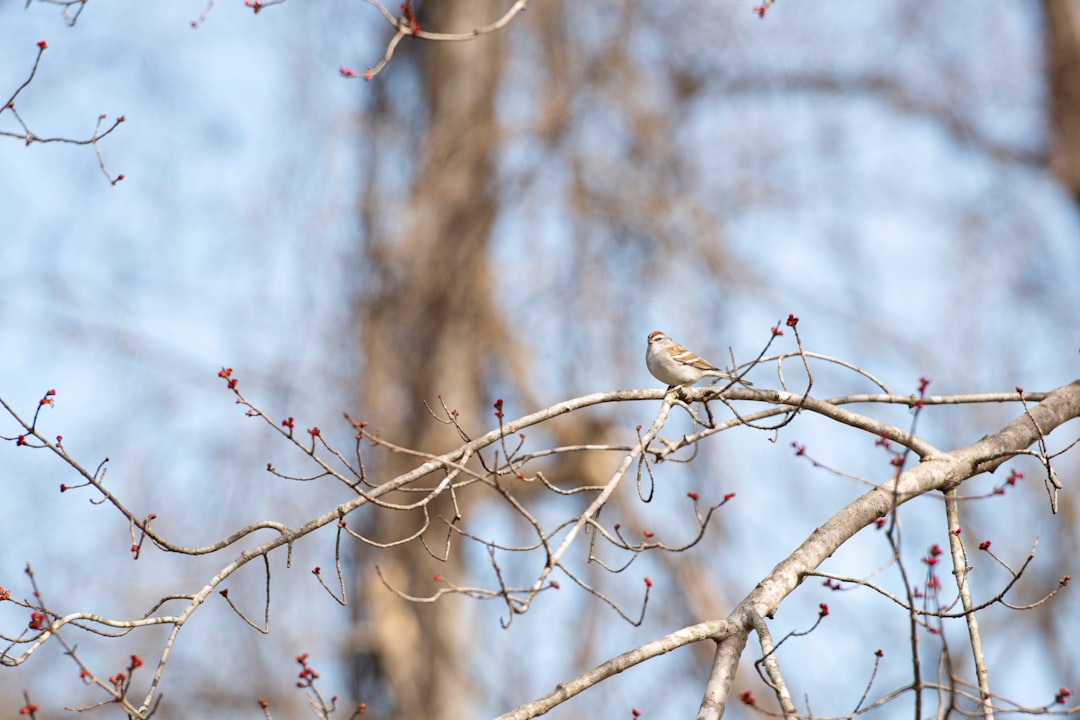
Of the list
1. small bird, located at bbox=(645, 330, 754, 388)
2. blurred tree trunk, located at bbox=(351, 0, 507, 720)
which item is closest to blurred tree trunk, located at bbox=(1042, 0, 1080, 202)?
blurred tree trunk, located at bbox=(351, 0, 507, 720)

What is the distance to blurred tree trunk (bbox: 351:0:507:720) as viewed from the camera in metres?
8.48

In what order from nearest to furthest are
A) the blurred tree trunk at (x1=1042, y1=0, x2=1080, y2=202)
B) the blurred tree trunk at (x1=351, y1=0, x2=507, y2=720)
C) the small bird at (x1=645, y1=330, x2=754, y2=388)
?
the small bird at (x1=645, y1=330, x2=754, y2=388) < the blurred tree trunk at (x1=351, y1=0, x2=507, y2=720) < the blurred tree trunk at (x1=1042, y1=0, x2=1080, y2=202)

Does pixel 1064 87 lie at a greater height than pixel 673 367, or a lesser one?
greater

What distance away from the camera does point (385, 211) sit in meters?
8.66

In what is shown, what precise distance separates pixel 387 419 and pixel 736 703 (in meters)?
3.22

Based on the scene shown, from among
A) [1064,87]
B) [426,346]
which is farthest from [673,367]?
[1064,87]

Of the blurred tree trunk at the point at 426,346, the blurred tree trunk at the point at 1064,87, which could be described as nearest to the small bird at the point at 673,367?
the blurred tree trunk at the point at 426,346

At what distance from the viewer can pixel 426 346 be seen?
8.61 meters

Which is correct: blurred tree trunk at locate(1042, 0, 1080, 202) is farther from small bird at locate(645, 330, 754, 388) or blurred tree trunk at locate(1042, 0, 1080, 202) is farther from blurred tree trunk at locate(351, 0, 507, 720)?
small bird at locate(645, 330, 754, 388)

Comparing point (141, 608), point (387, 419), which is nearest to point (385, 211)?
point (387, 419)

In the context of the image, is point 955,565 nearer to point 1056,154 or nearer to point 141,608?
point 1056,154

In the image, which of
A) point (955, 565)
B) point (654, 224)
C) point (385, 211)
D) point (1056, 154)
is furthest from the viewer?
point (1056, 154)

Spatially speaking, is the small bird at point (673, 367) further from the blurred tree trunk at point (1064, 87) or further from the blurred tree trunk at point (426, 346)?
the blurred tree trunk at point (1064, 87)

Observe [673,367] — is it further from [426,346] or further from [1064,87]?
[1064,87]
